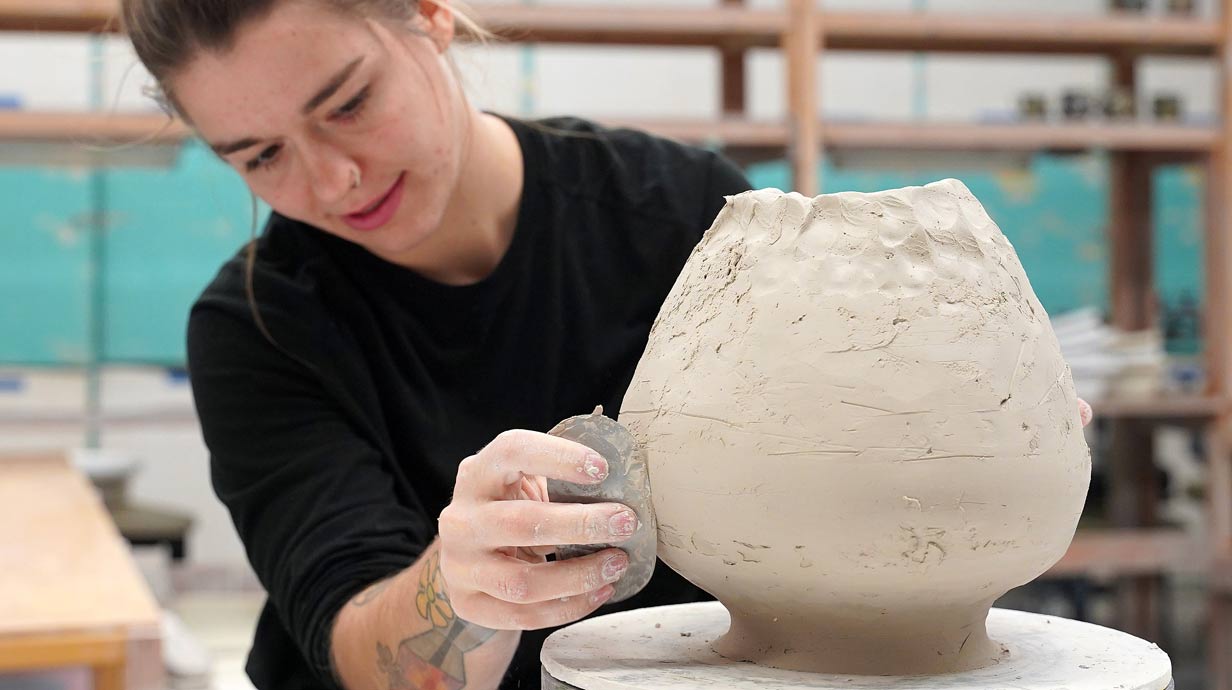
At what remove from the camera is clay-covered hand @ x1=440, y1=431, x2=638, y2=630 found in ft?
2.65

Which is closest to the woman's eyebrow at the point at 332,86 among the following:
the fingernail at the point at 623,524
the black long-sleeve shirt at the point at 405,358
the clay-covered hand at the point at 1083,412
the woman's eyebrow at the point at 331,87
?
the woman's eyebrow at the point at 331,87

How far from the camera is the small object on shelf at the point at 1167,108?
3.27 m

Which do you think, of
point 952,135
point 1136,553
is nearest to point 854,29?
point 952,135

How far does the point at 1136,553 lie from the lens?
3.12 metres

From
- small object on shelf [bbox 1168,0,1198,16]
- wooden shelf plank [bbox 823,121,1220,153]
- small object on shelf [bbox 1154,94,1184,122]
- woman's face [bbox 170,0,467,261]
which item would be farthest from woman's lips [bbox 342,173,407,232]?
small object on shelf [bbox 1168,0,1198,16]

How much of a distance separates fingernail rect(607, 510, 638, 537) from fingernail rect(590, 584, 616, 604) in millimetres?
43

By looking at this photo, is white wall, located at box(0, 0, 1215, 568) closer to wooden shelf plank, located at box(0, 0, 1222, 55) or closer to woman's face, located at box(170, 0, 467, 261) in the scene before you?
wooden shelf plank, located at box(0, 0, 1222, 55)

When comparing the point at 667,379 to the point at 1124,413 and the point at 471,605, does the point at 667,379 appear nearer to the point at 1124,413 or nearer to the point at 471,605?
the point at 471,605

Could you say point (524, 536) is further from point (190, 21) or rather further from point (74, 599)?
point (74, 599)

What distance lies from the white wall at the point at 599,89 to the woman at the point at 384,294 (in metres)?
1.68

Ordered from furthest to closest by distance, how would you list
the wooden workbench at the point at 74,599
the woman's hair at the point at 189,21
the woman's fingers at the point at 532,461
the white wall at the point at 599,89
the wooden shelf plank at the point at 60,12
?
the white wall at the point at 599,89, the wooden shelf plank at the point at 60,12, the wooden workbench at the point at 74,599, the woman's hair at the point at 189,21, the woman's fingers at the point at 532,461

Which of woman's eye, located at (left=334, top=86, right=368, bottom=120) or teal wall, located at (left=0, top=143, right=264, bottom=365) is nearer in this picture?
woman's eye, located at (left=334, top=86, right=368, bottom=120)

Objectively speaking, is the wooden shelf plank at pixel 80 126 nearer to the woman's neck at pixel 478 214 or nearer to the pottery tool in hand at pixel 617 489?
the woman's neck at pixel 478 214

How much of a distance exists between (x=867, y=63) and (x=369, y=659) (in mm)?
2843
